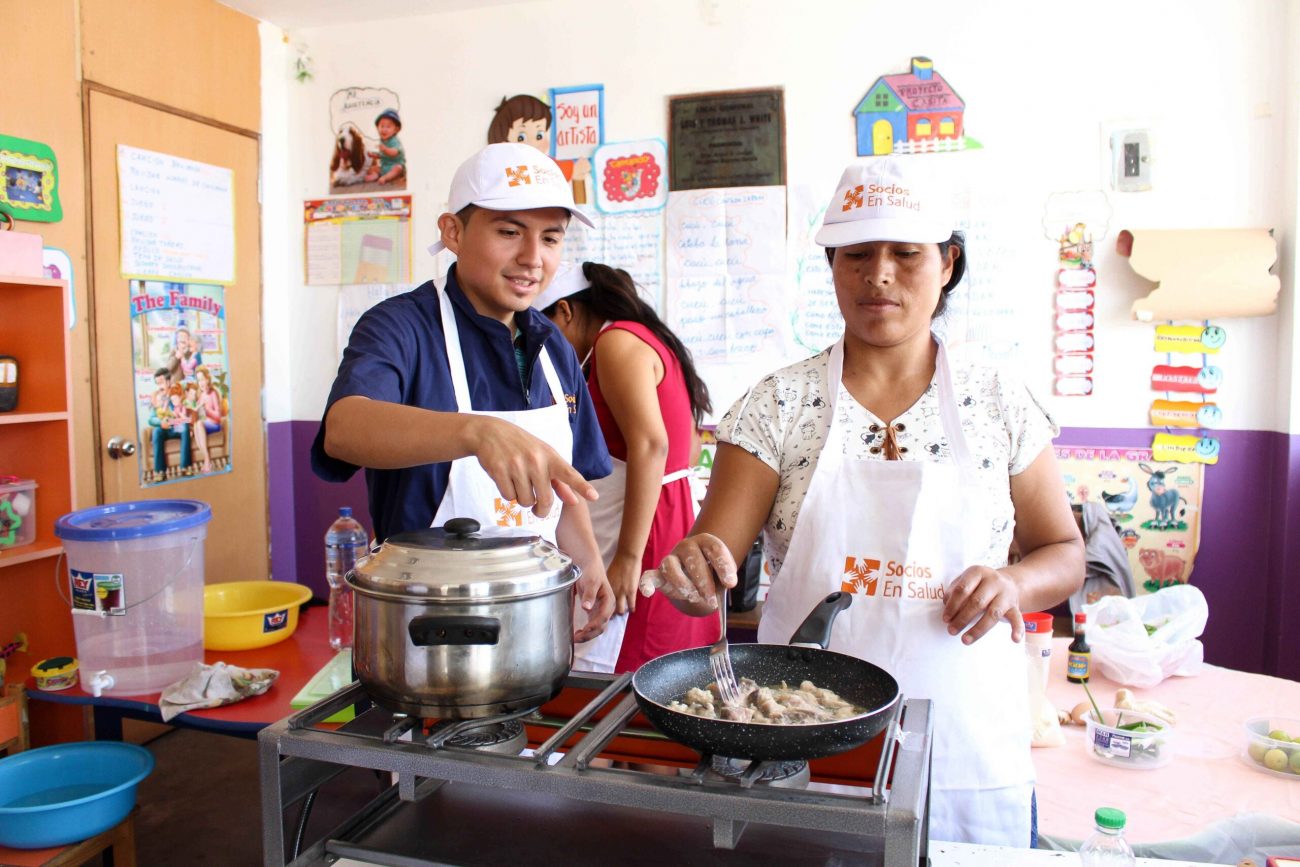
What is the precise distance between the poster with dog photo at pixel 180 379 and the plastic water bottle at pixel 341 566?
81cm

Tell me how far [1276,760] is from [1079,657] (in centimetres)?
53

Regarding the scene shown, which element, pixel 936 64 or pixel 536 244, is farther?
pixel 936 64

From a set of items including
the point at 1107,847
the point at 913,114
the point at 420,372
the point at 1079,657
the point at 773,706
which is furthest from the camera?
the point at 913,114

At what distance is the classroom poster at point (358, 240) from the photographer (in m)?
4.67

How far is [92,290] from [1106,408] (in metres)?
4.21

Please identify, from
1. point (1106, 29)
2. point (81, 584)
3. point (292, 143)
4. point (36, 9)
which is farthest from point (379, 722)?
point (292, 143)

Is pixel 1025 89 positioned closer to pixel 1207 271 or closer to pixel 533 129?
pixel 1207 271

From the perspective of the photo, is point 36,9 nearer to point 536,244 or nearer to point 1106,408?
point 536,244

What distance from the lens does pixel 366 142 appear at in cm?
471

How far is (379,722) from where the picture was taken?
1.24m

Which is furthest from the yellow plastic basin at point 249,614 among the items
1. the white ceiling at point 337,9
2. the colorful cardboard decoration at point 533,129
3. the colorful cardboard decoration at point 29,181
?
the white ceiling at point 337,9

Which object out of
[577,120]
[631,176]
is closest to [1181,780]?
[631,176]

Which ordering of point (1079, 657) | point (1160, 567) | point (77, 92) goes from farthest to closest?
1. point (1160, 567)
2. point (77, 92)
3. point (1079, 657)

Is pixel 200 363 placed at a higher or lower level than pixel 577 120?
lower
